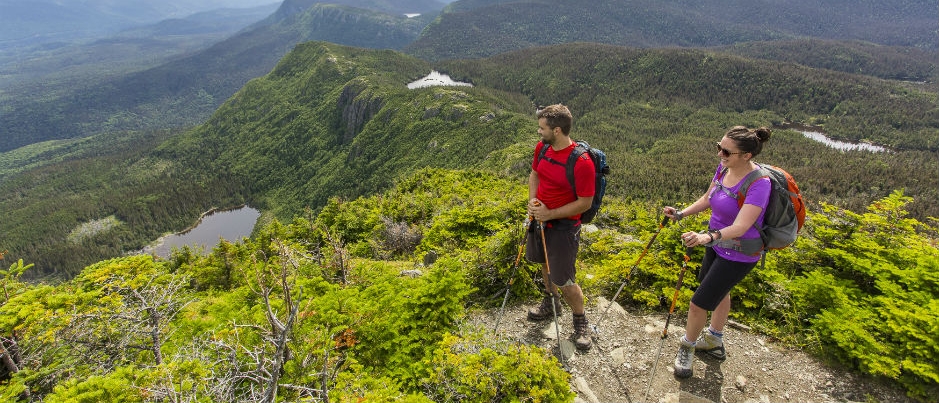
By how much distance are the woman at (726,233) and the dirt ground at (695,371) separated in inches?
10.2

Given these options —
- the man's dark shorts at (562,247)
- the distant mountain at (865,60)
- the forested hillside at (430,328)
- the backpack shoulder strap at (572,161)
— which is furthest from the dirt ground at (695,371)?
the distant mountain at (865,60)

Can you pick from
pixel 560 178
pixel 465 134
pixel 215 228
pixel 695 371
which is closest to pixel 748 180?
pixel 560 178

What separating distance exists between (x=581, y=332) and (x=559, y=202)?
193cm

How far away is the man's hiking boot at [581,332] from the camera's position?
5.42 metres

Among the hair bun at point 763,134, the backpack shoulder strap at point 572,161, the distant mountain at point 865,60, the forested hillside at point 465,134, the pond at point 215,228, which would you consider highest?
the hair bun at point 763,134

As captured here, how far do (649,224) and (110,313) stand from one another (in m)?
10.3

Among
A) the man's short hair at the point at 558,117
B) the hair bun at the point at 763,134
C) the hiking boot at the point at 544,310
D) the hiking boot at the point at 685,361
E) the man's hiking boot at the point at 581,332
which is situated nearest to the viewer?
the hair bun at the point at 763,134

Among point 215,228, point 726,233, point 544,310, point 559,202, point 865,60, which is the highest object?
point 726,233

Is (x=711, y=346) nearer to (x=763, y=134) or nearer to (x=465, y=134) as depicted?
(x=763, y=134)

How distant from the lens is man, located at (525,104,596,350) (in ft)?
15.4

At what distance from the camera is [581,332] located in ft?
18.1

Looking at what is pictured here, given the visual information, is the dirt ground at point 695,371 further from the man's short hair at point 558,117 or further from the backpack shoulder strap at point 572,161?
the man's short hair at point 558,117

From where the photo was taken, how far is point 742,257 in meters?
4.26

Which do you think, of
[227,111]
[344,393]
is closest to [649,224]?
[344,393]
